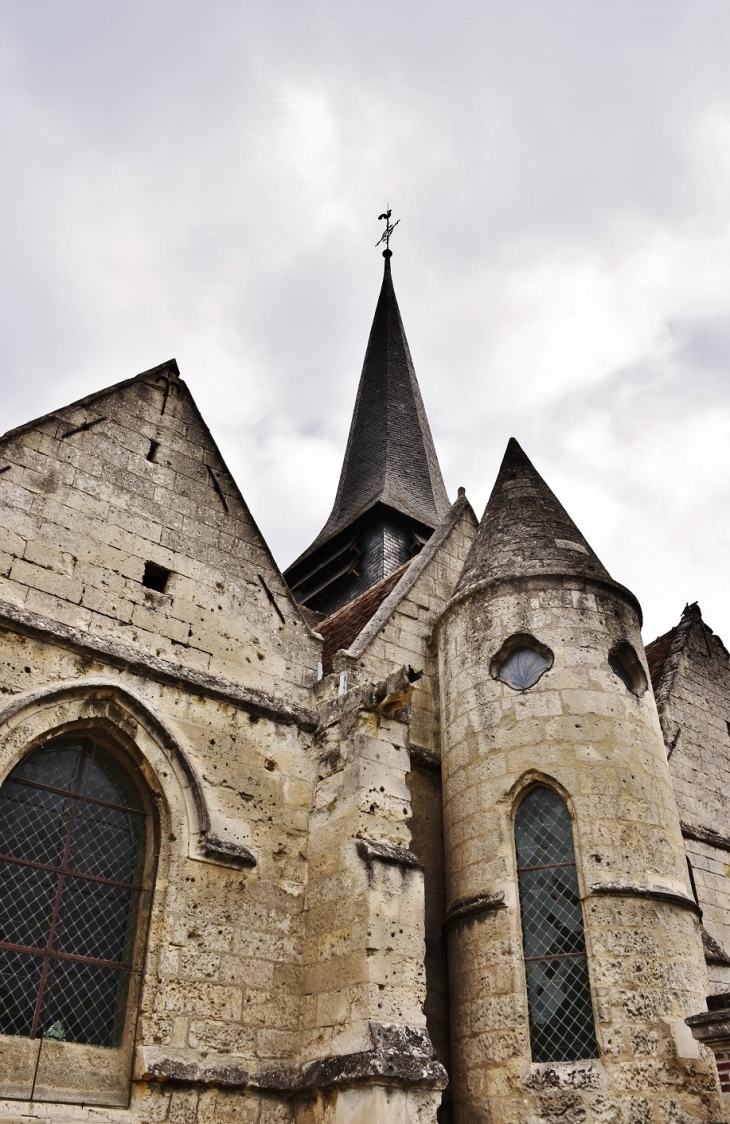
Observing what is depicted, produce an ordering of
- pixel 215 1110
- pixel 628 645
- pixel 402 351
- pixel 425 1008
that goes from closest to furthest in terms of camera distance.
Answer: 1. pixel 215 1110
2. pixel 425 1008
3. pixel 628 645
4. pixel 402 351

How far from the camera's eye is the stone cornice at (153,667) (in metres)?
6.53

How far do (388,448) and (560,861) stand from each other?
12.8m

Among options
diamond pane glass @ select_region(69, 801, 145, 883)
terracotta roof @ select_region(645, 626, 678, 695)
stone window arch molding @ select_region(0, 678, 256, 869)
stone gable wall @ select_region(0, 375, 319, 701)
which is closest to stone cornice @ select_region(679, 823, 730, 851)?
terracotta roof @ select_region(645, 626, 678, 695)

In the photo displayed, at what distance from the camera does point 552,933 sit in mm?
7301

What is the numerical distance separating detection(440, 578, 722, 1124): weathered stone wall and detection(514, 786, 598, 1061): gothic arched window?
10 centimetres

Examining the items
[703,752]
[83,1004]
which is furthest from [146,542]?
[703,752]

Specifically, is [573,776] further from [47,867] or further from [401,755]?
[47,867]

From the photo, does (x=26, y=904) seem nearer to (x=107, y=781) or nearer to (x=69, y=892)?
(x=69, y=892)

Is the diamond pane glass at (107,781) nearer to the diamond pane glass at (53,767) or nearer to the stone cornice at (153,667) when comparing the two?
the diamond pane glass at (53,767)

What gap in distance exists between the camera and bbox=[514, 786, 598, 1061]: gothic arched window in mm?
6883

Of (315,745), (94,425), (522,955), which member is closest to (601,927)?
(522,955)

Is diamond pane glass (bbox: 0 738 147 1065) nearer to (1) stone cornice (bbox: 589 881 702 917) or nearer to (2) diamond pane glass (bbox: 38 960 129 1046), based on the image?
(2) diamond pane glass (bbox: 38 960 129 1046)

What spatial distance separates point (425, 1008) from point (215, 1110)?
2.08m

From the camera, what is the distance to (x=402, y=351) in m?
23.1
